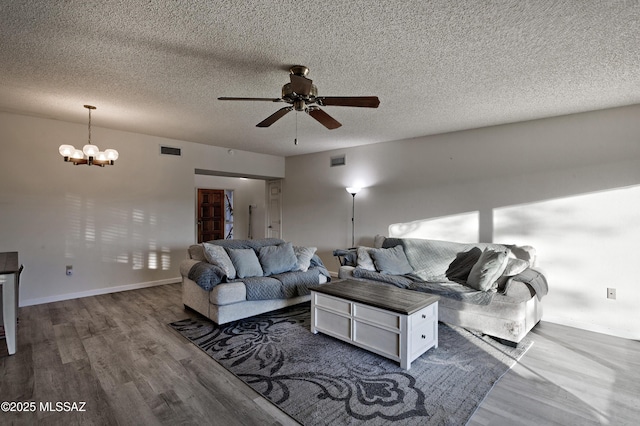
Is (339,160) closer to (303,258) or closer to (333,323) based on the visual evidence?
(303,258)

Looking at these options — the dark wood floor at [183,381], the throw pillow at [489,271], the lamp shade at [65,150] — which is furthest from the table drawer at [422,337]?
the lamp shade at [65,150]

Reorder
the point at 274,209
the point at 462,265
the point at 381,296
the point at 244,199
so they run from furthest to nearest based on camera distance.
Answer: the point at 244,199, the point at 274,209, the point at 462,265, the point at 381,296

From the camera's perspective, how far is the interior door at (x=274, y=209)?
7.25 m

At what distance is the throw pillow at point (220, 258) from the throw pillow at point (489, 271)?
2.70 meters

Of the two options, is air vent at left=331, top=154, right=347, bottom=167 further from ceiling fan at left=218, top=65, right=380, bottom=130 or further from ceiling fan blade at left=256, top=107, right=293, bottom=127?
ceiling fan at left=218, top=65, right=380, bottom=130

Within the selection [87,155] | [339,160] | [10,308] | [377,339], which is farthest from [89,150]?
[339,160]

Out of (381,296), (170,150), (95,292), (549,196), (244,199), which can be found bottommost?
(95,292)

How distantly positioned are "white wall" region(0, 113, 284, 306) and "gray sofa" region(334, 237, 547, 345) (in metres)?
3.07

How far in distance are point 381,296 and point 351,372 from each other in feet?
2.41

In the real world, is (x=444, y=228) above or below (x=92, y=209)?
below

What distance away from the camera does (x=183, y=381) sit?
2.35m

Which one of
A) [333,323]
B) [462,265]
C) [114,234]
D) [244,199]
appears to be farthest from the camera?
[244,199]

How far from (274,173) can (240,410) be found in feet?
17.6

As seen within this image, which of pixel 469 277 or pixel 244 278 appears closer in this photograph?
pixel 469 277
